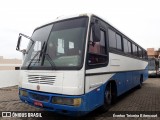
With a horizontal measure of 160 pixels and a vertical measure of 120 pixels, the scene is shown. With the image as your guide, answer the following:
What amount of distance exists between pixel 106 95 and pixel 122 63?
2.21 metres

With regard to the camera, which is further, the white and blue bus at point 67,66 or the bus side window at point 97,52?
the bus side window at point 97,52

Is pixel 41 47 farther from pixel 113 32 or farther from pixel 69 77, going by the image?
pixel 113 32

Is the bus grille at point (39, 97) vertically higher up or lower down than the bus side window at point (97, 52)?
lower down

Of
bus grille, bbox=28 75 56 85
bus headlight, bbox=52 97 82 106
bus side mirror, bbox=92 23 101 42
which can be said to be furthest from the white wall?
bus side mirror, bbox=92 23 101 42

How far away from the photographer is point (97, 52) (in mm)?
5609

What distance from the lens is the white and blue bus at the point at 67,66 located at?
473 cm

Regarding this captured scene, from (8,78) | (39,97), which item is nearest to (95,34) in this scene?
(39,97)

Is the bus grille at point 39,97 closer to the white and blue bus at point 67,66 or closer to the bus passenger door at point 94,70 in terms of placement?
the white and blue bus at point 67,66

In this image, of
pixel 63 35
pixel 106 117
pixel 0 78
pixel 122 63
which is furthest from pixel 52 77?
pixel 0 78

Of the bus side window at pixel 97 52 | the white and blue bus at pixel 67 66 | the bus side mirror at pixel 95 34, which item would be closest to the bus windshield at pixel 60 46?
the white and blue bus at pixel 67 66

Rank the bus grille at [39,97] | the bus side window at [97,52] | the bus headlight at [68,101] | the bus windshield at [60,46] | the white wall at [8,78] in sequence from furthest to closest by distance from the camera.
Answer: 1. the white wall at [8,78]
2. the bus side window at [97,52]
3. the bus grille at [39,97]
4. the bus windshield at [60,46]
5. the bus headlight at [68,101]

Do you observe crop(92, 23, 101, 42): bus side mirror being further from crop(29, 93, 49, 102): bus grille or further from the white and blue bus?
crop(29, 93, 49, 102): bus grille

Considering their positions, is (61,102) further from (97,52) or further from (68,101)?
(97,52)

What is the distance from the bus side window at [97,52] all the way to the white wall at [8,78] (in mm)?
9764
